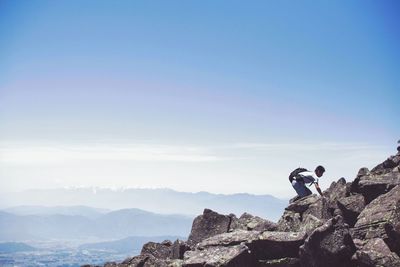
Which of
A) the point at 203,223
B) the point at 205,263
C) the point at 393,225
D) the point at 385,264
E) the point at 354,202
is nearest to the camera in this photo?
the point at 385,264

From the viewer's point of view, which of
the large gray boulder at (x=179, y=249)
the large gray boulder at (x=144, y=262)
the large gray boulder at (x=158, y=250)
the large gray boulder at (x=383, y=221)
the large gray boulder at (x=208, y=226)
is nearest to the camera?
the large gray boulder at (x=383, y=221)

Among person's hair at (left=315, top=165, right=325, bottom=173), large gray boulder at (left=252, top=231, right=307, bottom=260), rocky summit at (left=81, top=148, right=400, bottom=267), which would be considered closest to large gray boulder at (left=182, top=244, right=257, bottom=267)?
rocky summit at (left=81, top=148, right=400, bottom=267)

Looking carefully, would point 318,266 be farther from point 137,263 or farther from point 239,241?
point 137,263

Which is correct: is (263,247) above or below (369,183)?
below

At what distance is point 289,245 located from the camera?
20.2 meters

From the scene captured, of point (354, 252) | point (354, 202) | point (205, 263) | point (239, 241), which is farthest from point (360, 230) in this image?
point (205, 263)

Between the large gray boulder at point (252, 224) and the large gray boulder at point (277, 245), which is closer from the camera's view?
the large gray boulder at point (277, 245)

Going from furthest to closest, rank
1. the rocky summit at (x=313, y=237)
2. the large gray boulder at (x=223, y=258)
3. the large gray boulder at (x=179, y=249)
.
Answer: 1. the large gray boulder at (x=179, y=249)
2. the large gray boulder at (x=223, y=258)
3. the rocky summit at (x=313, y=237)

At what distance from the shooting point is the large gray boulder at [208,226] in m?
26.7

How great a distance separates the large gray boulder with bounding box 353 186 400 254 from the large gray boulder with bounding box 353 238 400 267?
0.62 metres

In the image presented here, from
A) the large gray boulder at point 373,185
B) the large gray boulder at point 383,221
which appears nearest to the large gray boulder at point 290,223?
the large gray boulder at point 383,221

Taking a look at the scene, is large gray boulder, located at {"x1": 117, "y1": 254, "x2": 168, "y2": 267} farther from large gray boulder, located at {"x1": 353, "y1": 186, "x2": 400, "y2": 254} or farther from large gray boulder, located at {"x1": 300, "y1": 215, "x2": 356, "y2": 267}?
large gray boulder, located at {"x1": 353, "y1": 186, "x2": 400, "y2": 254}

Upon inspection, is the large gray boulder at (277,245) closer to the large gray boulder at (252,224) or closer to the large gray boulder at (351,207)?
the large gray boulder at (252,224)

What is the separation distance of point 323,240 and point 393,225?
369 centimetres
